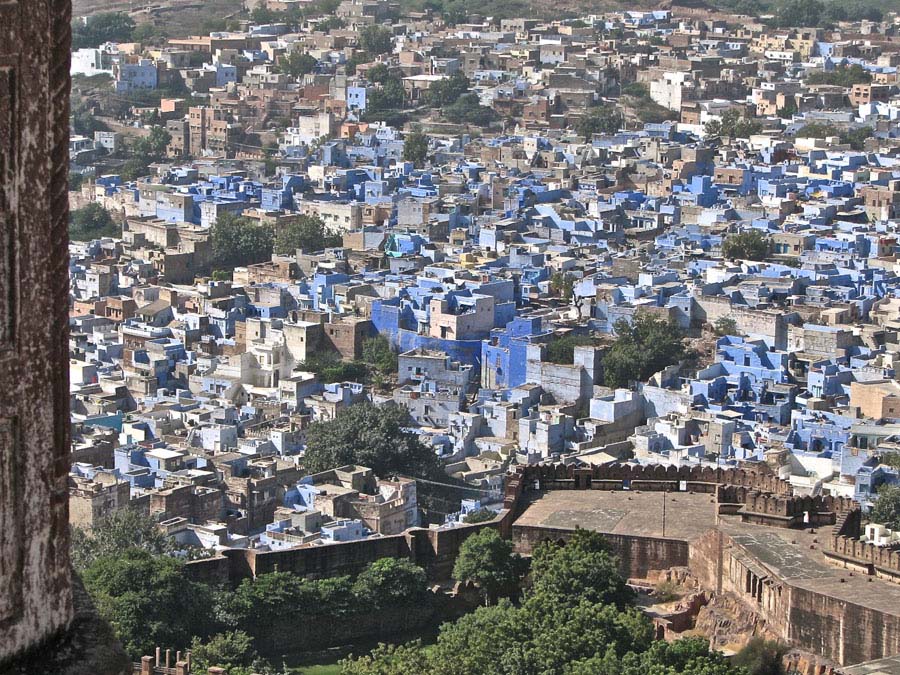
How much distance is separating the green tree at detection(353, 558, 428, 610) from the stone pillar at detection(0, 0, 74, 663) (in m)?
11.3

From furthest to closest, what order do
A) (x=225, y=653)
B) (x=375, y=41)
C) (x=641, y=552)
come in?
1. (x=375, y=41)
2. (x=641, y=552)
3. (x=225, y=653)

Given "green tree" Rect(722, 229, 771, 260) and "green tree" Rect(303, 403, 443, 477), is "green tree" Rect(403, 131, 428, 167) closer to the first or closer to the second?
"green tree" Rect(722, 229, 771, 260)

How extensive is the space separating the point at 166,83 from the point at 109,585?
122ft

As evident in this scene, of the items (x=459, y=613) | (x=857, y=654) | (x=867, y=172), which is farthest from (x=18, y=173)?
(x=867, y=172)

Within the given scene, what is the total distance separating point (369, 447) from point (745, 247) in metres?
12.0

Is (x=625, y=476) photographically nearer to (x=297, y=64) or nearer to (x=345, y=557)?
(x=345, y=557)

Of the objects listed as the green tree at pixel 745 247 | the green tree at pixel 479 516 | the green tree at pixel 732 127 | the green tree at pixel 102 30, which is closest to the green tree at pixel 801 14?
the green tree at pixel 732 127

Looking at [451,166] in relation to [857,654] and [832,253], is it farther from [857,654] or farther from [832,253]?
[857,654]

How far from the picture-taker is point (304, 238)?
104 ft

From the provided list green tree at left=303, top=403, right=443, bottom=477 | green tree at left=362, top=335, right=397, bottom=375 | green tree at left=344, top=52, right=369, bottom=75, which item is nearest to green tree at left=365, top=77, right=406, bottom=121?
green tree at left=344, top=52, right=369, bottom=75

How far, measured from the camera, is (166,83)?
163 ft

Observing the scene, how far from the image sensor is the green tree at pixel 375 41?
5422 cm

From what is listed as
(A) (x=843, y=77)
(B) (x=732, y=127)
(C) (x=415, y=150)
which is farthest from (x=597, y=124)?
A: (A) (x=843, y=77)

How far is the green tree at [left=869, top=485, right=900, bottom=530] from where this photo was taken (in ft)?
57.3
